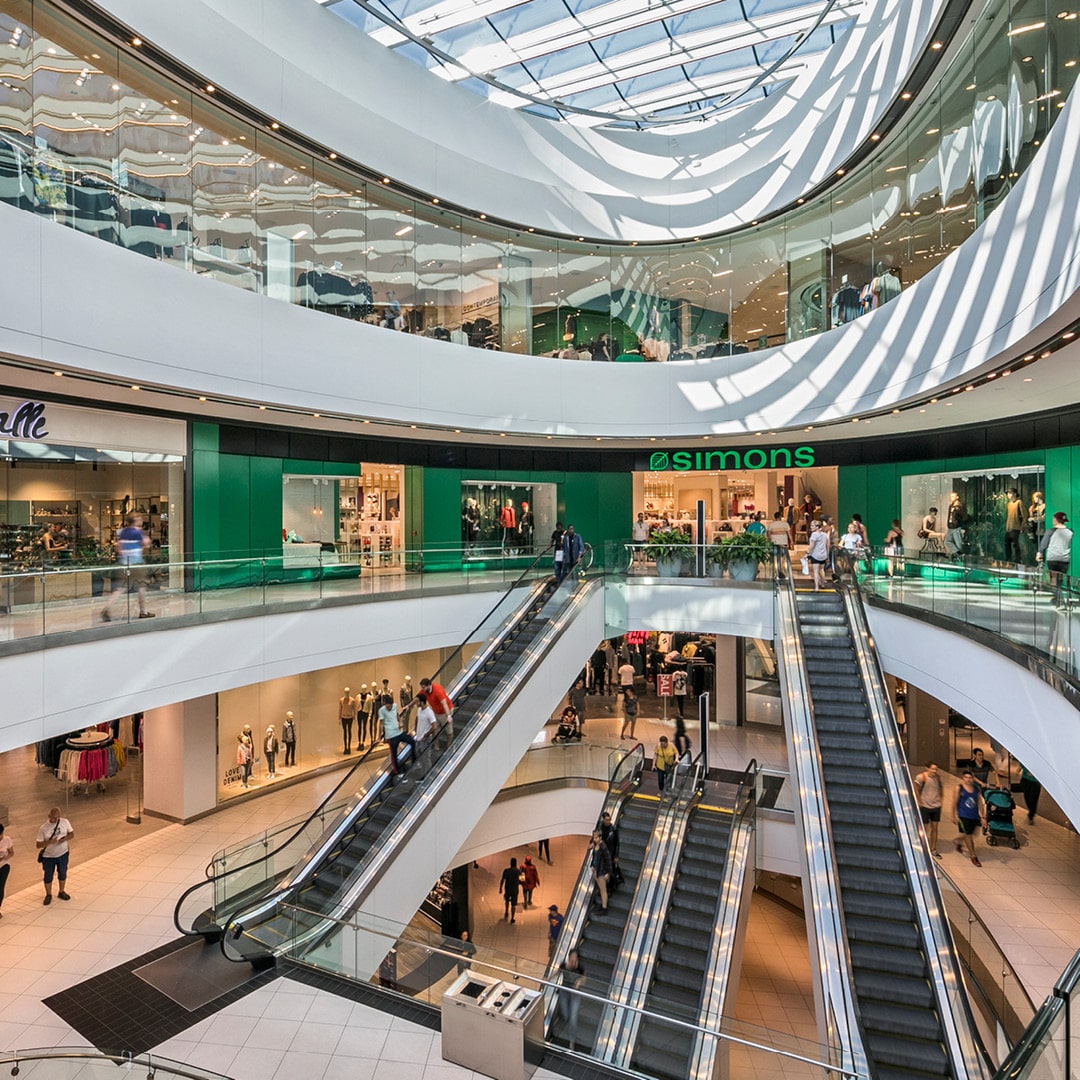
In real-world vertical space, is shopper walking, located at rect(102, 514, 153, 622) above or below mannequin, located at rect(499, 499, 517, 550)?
below

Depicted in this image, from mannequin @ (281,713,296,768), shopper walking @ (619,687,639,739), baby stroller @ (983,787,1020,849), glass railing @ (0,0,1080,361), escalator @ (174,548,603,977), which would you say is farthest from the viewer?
shopper walking @ (619,687,639,739)

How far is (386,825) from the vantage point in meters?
10.8

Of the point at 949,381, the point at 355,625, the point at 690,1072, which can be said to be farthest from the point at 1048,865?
the point at 355,625

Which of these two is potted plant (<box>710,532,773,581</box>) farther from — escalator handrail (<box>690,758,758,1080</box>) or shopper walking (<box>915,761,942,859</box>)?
shopper walking (<box>915,761,942,859</box>)

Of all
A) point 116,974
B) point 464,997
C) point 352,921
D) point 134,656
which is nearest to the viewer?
point 464,997

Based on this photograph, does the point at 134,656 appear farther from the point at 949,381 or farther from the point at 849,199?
the point at 849,199

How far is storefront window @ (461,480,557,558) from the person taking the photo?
73.2ft

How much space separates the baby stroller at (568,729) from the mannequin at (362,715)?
4.69 metres

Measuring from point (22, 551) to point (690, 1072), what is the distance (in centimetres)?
1258

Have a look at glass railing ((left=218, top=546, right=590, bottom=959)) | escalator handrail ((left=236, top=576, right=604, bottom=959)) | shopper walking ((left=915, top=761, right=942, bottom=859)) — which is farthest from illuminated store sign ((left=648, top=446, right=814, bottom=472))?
escalator handrail ((left=236, top=576, right=604, bottom=959))

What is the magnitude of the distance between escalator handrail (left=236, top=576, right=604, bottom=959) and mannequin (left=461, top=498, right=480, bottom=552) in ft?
30.9

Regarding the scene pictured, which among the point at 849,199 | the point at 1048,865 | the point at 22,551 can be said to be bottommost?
the point at 1048,865

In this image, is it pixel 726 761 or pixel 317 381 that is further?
pixel 726 761

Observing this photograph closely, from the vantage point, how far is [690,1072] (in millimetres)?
7043
